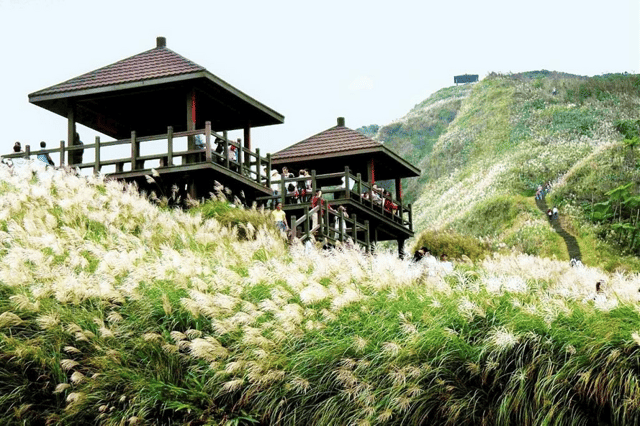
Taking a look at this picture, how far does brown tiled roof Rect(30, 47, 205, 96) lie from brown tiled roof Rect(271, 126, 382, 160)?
6589 millimetres

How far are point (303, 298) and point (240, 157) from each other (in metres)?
13.9

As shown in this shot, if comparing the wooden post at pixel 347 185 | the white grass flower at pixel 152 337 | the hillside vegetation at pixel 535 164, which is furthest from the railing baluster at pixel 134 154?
the hillside vegetation at pixel 535 164

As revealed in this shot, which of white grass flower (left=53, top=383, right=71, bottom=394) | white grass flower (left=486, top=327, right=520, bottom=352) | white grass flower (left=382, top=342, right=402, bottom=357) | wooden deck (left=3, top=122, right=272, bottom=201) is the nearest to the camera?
white grass flower (left=486, top=327, right=520, bottom=352)

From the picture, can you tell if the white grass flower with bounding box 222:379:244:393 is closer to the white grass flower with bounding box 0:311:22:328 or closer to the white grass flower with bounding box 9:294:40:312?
the white grass flower with bounding box 9:294:40:312

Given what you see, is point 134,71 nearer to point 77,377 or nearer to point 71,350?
point 71,350

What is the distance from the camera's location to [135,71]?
2339cm

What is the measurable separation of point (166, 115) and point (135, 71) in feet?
8.30

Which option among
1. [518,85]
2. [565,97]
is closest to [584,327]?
[565,97]

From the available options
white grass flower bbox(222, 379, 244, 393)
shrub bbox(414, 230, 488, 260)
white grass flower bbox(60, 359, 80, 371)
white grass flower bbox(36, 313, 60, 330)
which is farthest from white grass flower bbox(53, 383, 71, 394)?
shrub bbox(414, 230, 488, 260)

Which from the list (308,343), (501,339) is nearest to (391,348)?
(308,343)

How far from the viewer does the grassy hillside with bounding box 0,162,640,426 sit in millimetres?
8859

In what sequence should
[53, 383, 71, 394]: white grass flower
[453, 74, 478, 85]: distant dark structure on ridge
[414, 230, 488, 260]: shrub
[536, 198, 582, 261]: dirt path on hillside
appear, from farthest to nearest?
[453, 74, 478, 85]: distant dark structure on ridge, [536, 198, 582, 261]: dirt path on hillside, [414, 230, 488, 260]: shrub, [53, 383, 71, 394]: white grass flower

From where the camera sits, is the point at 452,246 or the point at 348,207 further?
the point at 452,246

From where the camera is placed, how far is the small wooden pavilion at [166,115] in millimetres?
22250
